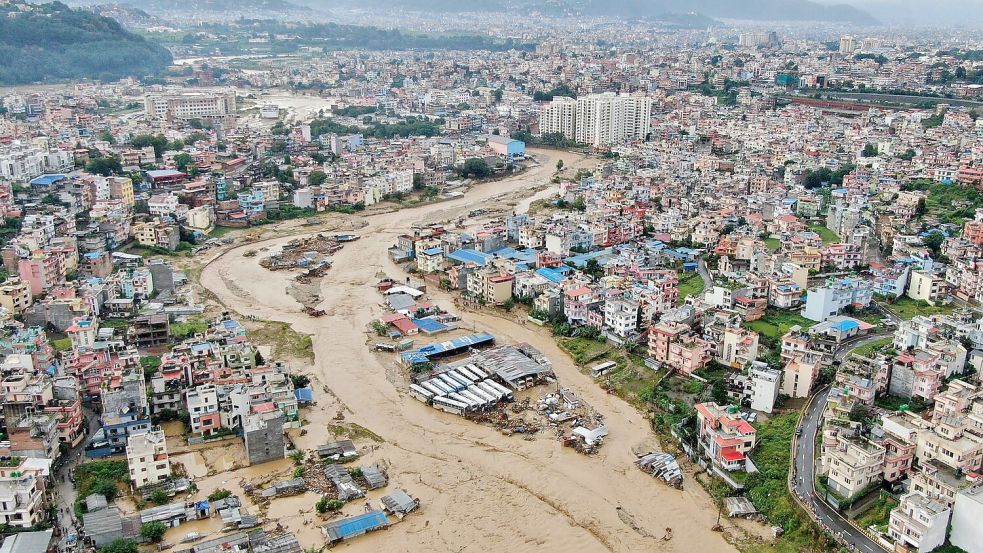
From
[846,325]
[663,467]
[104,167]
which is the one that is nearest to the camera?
[663,467]

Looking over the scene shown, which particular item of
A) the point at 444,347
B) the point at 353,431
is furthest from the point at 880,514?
the point at 444,347

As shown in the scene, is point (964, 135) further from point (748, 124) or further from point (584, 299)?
point (584, 299)

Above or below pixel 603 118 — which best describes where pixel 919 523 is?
below

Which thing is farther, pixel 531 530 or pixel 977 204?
pixel 977 204

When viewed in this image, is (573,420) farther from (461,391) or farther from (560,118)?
(560,118)

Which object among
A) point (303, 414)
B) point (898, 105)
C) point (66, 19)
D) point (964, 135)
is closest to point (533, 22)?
point (66, 19)

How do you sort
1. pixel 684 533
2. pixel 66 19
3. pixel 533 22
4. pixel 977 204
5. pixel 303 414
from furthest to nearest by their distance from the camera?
pixel 533 22, pixel 66 19, pixel 977 204, pixel 303 414, pixel 684 533
